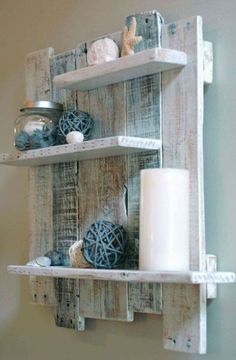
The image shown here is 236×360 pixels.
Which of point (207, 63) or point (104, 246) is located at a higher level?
point (207, 63)

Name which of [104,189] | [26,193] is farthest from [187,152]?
[26,193]

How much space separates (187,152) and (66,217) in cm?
42

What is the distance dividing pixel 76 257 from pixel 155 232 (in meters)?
0.25

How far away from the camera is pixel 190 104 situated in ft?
4.45

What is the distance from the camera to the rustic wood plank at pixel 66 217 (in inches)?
62.1

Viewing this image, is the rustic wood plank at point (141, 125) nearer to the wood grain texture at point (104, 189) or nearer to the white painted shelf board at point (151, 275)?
the wood grain texture at point (104, 189)

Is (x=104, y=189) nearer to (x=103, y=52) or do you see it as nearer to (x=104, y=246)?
(x=104, y=246)

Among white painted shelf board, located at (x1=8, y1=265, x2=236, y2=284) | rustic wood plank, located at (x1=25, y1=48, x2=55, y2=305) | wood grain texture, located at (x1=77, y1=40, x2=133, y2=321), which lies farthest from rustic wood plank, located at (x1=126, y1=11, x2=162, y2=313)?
rustic wood plank, located at (x1=25, y1=48, x2=55, y2=305)

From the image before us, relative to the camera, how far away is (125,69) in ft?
4.53

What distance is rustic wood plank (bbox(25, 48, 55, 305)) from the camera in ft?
5.46

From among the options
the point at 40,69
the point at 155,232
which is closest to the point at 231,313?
the point at 155,232

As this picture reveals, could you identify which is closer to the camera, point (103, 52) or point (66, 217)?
point (103, 52)

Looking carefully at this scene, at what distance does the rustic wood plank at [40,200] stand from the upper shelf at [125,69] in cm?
20

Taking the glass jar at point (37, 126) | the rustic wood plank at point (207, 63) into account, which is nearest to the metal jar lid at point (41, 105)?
the glass jar at point (37, 126)
